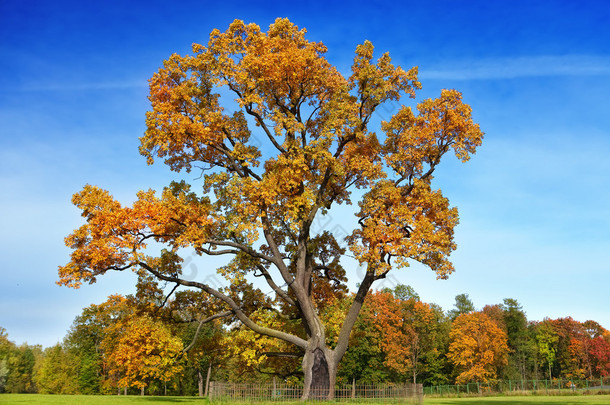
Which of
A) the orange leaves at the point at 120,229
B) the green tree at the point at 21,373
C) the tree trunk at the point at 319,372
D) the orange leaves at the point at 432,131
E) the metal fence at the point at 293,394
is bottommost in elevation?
the green tree at the point at 21,373

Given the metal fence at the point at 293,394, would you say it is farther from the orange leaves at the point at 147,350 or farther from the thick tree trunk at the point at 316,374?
the orange leaves at the point at 147,350

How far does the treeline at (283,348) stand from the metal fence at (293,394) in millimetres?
2898

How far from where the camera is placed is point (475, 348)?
59.6 m

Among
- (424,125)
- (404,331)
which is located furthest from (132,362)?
(404,331)

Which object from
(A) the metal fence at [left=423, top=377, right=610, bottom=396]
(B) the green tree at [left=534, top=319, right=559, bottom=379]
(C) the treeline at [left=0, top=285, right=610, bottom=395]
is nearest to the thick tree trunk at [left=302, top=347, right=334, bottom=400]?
(C) the treeline at [left=0, top=285, right=610, bottom=395]

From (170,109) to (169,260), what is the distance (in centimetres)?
689

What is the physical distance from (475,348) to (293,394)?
46068 millimetres

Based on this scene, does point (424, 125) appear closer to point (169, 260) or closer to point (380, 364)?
point (169, 260)

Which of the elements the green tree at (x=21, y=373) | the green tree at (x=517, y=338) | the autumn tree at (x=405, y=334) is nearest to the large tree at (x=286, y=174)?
the autumn tree at (x=405, y=334)

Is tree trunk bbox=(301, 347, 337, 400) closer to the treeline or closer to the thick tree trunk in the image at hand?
the thick tree trunk

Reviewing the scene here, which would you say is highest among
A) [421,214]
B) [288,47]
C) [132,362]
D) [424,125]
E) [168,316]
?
[288,47]

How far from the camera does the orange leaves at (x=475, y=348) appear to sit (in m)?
57.8

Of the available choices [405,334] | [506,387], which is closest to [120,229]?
[405,334]

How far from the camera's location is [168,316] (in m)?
23.8
